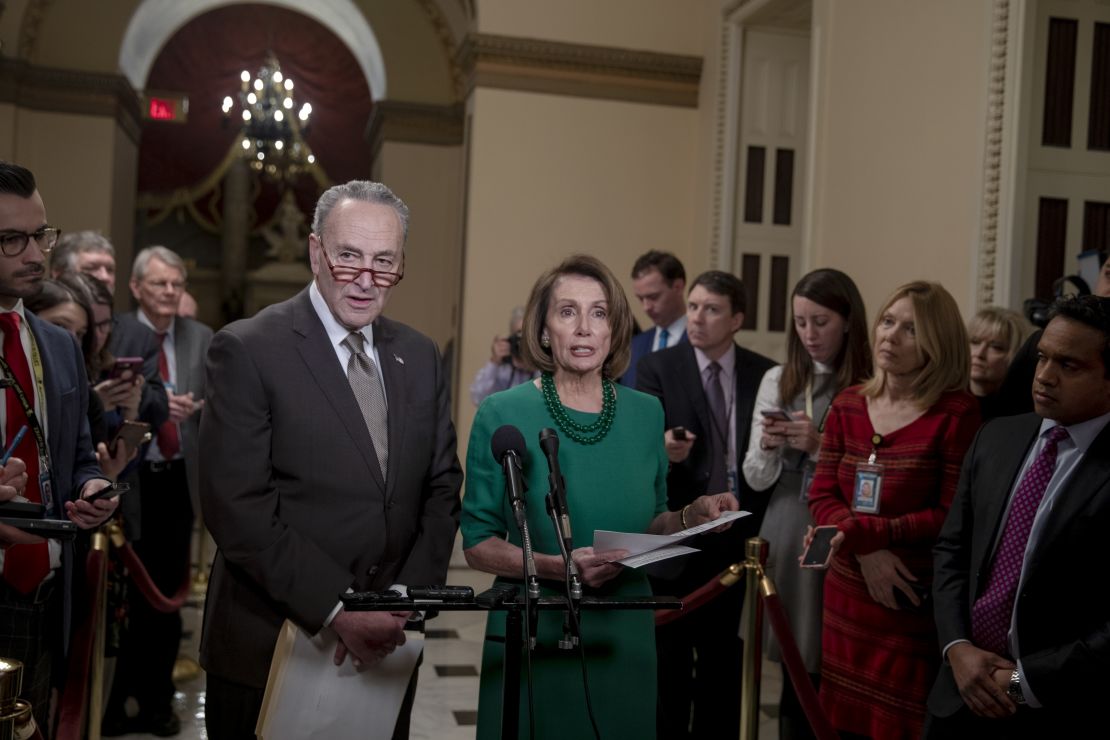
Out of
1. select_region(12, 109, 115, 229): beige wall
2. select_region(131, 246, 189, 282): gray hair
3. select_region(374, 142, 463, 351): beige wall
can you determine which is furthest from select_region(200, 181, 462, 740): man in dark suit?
select_region(374, 142, 463, 351): beige wall

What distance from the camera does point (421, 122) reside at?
467 inches

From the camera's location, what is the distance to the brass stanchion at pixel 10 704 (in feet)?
7.08

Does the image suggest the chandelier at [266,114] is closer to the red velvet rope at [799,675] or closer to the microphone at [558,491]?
the red velvet rope at [799,675]

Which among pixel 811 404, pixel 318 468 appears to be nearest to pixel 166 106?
pixel 811 404

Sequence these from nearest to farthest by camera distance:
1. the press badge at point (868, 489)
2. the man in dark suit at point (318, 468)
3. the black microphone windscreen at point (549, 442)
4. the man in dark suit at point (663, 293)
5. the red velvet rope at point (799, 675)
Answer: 1. the black microphone windscreen at point (549, 442)
2. the man in dark suit at point (318, 468)
3. the red velvet rope at point (799, 675)
4. the press badge at point (868, 489)
5. the man in dark suit at point (663, 293)

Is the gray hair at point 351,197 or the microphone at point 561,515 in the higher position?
the gray hair at point 351,197

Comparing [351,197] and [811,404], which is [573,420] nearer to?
[351,197]

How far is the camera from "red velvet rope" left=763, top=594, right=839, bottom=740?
10.6 feet

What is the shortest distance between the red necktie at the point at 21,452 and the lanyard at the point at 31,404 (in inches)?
0.4

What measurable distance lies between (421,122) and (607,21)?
10.7 ft

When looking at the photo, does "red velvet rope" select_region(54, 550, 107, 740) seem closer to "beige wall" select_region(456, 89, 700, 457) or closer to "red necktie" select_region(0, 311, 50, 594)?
"red necktie" select_region(0, 311, 50, 594)

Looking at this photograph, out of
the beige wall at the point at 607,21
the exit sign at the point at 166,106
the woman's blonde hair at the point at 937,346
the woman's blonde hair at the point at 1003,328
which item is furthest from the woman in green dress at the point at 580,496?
the exit sign at the point at 166,106

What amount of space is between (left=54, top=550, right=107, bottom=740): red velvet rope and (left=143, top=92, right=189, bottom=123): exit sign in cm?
1035

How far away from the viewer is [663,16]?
9.20 metres
